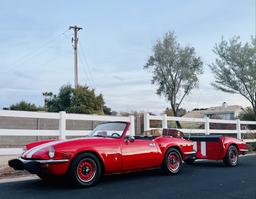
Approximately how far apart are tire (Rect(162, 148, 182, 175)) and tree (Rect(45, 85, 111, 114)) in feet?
72.3

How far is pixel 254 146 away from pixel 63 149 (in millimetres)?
14386

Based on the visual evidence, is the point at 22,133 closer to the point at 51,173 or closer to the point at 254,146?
the point at 51,173

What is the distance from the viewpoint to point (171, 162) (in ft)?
29.3

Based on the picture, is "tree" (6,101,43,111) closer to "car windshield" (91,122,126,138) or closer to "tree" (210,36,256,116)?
"tree" (210,36,256,116)

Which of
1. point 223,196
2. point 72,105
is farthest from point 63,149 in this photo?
point 72,105

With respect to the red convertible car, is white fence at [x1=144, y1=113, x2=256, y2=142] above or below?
above

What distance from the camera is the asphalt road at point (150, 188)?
630cm

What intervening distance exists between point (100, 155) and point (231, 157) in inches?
212

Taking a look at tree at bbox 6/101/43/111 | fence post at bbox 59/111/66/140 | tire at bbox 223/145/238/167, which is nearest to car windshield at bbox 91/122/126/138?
fence post at bbox 59/111/66/140

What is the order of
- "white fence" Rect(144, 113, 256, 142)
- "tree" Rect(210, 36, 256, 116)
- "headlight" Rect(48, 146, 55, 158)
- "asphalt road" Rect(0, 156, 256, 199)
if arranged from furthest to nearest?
"tree" Rect(210, 36, 256, 116) < "white fence" Rect(144, 113, 256, 142) < "headlight" Rect(48, 146, 55, 158) < "asphalt road" Rect(0, 156, 256, 199)

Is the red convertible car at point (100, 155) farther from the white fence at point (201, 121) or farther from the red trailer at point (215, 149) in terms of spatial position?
the white fence at point (201, 121)

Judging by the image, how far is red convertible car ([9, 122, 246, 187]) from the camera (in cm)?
667

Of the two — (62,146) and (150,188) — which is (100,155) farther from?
(150,188)

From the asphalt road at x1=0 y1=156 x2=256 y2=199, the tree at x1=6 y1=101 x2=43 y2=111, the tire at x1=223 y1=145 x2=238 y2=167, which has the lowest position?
the asphalt road at x1=0 y1=156 x2=256 y2=199
